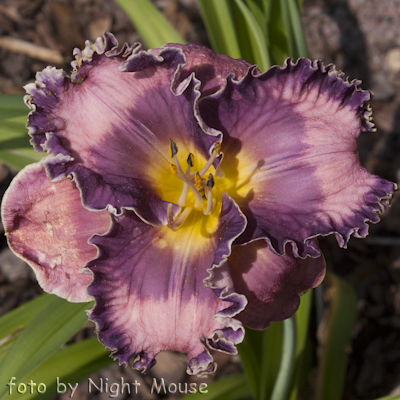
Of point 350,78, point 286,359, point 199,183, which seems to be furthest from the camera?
point 350,78

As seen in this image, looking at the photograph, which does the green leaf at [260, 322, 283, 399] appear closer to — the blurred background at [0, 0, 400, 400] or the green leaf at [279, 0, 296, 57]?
the blurred background at [0, 0, 400, 400]

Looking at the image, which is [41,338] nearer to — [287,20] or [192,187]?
[192,187]

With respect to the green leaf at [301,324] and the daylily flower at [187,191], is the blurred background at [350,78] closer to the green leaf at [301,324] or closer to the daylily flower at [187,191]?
the green leaf at [301,324]

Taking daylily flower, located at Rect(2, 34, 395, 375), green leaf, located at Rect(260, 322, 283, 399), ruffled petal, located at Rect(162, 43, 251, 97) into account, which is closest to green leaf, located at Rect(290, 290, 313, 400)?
green leaf, located at Rect(260, 322, 283, 399)

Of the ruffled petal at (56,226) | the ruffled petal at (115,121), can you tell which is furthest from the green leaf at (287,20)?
the ruffled petal at (56,226)

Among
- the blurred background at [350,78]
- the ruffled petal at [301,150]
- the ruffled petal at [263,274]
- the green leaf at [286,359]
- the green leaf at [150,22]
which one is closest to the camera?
the ruffled petal at [301,150]

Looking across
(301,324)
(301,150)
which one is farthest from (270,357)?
(301,150)
